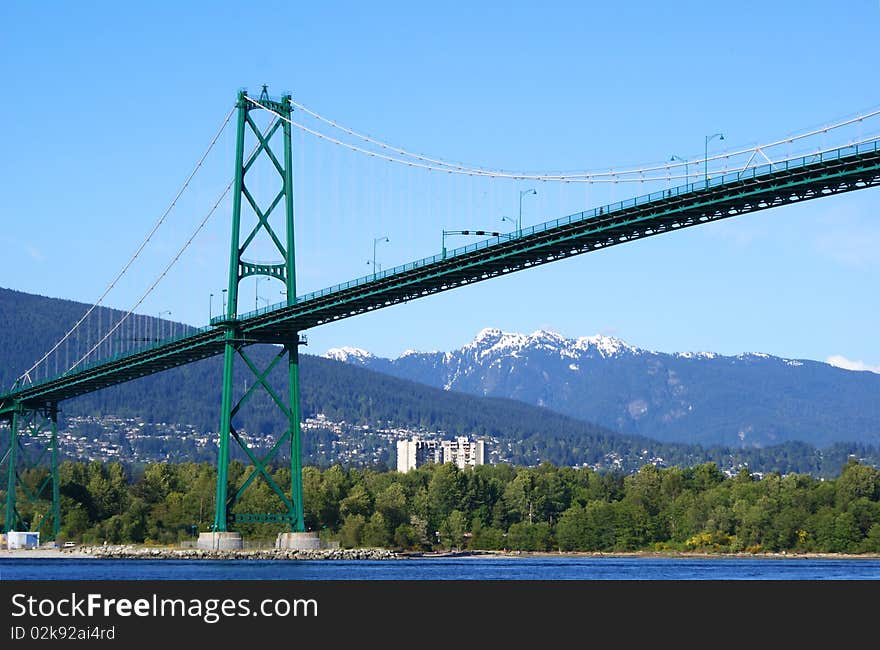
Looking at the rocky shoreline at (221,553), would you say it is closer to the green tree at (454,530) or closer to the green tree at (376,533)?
the green tree at (376,533)

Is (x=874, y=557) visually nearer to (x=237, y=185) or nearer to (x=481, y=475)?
(x=481, y=475)

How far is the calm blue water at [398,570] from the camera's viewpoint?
60.7 meters

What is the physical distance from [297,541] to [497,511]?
139ft

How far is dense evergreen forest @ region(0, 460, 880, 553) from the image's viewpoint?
9794cm

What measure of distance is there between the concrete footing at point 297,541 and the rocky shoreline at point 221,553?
0.27 meters

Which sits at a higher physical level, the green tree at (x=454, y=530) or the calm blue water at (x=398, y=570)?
the green tree at (x=454, y=530)

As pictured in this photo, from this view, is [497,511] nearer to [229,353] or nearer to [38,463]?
[38,463]

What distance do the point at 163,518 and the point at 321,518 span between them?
8.92m

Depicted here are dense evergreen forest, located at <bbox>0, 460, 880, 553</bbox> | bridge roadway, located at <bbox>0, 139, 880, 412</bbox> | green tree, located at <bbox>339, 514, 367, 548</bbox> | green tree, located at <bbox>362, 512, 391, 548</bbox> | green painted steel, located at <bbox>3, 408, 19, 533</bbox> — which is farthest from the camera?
dense evergreen forest, located at <bbox>0, 460, 880, 553</bbox>

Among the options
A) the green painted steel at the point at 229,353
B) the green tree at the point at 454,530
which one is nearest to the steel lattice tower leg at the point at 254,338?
the green painted steel at the point at 229,353

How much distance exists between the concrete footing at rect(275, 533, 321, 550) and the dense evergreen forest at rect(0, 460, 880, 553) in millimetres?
12435

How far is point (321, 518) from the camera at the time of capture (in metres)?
99.8

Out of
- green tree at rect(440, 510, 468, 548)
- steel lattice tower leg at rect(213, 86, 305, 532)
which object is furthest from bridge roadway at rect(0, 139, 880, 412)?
green tree at rect(440, 510, 468, 548)

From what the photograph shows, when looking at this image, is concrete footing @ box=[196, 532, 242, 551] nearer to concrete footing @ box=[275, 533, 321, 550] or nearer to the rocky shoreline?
the rocky shoreline
